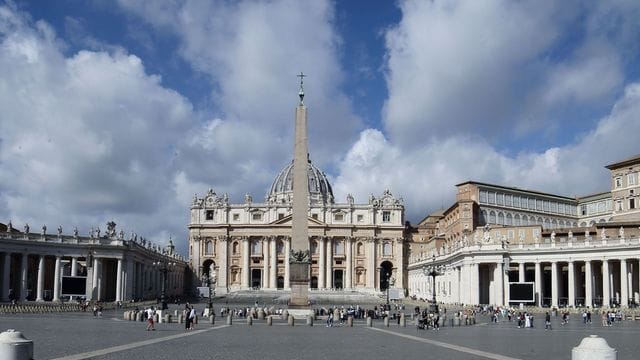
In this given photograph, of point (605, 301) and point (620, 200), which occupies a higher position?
point (620, 200)

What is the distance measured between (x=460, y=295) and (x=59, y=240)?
137 ft

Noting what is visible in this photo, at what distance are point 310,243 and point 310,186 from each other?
26.6m

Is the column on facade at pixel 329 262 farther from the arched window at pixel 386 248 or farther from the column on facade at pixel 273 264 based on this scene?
the arched window at pixel 386 248

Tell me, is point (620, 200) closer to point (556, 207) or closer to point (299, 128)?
point (556, 207)

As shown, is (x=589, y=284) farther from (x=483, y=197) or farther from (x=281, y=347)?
(x=281, y=347)

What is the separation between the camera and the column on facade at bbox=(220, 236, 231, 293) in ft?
382

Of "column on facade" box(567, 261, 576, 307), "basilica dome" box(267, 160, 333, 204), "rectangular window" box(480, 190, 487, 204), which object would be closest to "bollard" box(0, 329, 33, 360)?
"column on facade" box(567, 261, 576, 307)

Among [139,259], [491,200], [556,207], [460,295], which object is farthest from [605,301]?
[139,259]

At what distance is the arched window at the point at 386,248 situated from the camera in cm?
11881

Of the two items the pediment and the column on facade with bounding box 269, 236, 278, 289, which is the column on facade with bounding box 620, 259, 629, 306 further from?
the column on facade with bounding box 269, 236, 278, 289

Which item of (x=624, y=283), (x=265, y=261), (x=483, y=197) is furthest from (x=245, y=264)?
(x=624, y=283)

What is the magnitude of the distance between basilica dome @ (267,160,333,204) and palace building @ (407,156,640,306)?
115 ft

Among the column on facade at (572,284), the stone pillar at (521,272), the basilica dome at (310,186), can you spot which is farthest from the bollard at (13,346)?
the basilica dome at (310,186)

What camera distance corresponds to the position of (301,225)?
141 feet
